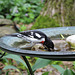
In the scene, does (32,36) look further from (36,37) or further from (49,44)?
(49,44)

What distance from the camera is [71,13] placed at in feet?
13.5

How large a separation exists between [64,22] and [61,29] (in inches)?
71.8

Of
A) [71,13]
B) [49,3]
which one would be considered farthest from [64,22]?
[49,3]

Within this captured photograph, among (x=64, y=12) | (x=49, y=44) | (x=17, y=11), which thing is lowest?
(x=17, y=11)

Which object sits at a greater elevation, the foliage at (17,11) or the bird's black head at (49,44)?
the bird's black head at (49,44)

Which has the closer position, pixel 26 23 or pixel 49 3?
pixel 49 3

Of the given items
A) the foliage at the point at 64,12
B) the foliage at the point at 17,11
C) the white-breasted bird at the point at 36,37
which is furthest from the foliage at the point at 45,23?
the white-breasted bird at the point at 36,37

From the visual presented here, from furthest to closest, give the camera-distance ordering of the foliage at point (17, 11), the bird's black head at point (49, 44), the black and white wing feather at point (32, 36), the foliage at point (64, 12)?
the foliage at point (17, 11) < the foliage at point (64, 12) < the black and white wing feather at point (32, 36) < the bird's black head at point (49, 44)

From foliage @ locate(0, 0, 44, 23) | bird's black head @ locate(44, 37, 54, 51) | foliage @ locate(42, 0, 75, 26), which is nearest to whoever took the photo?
bird's black head @ locate(44, 37, 54, 51)

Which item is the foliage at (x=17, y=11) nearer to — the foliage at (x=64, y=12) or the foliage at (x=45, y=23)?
the foliage at (x=45, y=23)

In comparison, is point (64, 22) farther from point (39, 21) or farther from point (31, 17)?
point (31, 17)

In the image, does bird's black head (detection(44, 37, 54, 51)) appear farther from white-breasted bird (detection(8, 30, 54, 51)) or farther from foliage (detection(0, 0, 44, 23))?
foliage (detection(0, 0, 44, 23))

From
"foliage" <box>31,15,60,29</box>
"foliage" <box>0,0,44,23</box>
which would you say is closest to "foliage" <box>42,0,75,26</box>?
"foliage" <box>31,15,60,29</box>

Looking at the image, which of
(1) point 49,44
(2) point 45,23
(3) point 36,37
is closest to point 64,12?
(2) point 45,23
